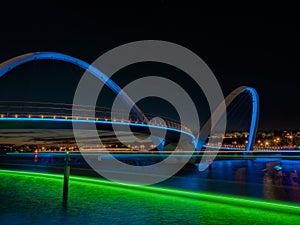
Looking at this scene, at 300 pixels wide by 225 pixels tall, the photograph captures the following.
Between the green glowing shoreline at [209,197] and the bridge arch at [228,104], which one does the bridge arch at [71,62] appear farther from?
the green glowing shoreline at [209,197]

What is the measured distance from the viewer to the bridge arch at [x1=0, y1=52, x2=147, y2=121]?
136 ft

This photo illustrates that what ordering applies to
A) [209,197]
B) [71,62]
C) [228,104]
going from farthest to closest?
[71,62] < [228,104] < [209,197]

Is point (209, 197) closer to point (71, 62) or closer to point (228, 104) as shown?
point (228, 104)

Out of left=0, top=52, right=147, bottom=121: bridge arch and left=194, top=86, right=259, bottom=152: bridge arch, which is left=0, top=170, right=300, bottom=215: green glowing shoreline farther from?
left=194, top=86, right=259, bottom=152: bridge arch

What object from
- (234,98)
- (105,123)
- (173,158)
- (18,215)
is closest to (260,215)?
(18,215)

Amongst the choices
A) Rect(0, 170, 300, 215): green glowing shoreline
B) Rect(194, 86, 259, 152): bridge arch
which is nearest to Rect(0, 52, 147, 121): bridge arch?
Rect(194, 86, 259, 152): bridge arch

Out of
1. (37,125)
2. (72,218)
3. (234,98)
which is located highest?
(234,98)

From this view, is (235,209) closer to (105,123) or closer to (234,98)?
(105,123)

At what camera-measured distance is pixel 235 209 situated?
357 inches

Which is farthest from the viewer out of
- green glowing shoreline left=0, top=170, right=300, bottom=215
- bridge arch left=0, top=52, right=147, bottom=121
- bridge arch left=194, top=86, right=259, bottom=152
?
bridge arch left=194, top=86, right=259, bottom=152

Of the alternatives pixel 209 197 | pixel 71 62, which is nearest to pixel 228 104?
pixel 71 62

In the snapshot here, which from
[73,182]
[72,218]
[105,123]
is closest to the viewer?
[72,218]

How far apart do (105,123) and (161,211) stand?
33248mm

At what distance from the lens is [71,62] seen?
51469mm
